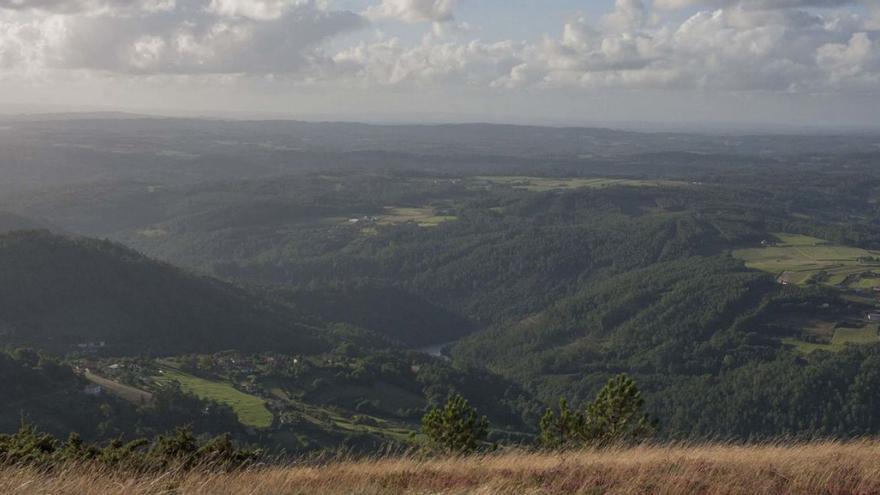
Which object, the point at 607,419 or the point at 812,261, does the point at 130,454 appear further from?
the point at 812,261

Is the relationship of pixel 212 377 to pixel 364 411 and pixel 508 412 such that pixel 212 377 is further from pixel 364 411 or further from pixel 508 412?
pixel 508 412

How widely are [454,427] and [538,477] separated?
45.5ft

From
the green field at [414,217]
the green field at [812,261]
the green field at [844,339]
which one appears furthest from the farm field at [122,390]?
the green field at [414,217]

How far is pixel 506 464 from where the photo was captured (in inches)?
Result: 518

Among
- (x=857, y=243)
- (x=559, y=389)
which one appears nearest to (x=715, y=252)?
(x=857, y=243)

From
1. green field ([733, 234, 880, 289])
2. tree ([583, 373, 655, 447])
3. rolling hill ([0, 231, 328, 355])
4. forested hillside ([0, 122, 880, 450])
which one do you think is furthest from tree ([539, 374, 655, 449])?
green field ([733, 234, 880, 289])

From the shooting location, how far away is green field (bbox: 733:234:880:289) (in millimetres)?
104312

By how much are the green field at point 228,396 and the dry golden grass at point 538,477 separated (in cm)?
4223

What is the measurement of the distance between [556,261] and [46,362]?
110289mm

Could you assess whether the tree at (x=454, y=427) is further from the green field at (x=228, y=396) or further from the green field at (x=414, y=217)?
the green field at (x=414, y=217)

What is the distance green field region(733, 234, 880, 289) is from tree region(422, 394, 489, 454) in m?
89.5

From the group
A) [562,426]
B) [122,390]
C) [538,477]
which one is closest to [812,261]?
[122,390]

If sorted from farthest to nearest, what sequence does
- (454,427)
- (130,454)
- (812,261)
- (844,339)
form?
(812,261)
(844,339)
(454,427)
(130,454)

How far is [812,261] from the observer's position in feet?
386
